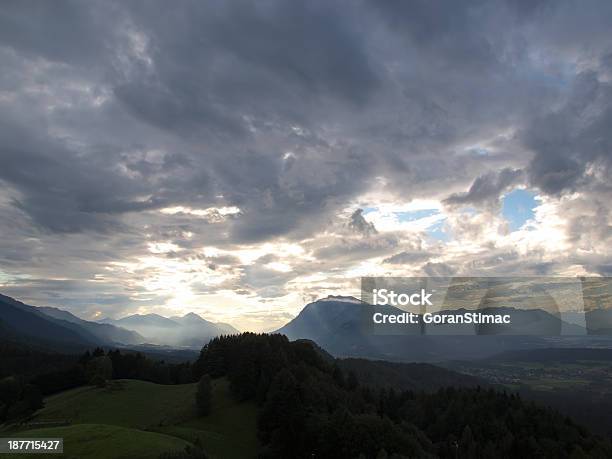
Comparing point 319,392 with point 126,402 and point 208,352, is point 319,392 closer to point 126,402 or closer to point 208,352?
point 126,402

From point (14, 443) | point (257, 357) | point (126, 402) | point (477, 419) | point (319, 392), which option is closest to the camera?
point (14, 443)

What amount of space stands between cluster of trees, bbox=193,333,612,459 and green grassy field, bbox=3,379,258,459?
22.3ft

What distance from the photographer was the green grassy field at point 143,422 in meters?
63.2

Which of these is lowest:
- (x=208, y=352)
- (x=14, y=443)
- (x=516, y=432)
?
(x=516, y=432)

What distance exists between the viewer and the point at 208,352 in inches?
6860

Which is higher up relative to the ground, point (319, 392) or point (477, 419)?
point (319, 392)

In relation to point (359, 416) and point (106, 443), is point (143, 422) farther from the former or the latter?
point (359, 416)

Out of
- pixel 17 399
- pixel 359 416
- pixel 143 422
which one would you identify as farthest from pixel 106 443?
pixel 17 399

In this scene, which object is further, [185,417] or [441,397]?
[441,397]

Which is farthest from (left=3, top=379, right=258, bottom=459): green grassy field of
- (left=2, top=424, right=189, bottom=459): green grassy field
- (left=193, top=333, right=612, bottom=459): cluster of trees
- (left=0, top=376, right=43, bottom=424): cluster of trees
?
(left=193, top=333, right=612, bottom=459): cluster of trees

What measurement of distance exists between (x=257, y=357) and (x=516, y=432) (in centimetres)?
9250

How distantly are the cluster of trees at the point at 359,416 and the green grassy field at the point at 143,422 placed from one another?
22.3ft

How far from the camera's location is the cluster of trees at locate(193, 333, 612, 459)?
9012 cm

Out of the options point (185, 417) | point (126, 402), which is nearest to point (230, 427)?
point (185, 417)
